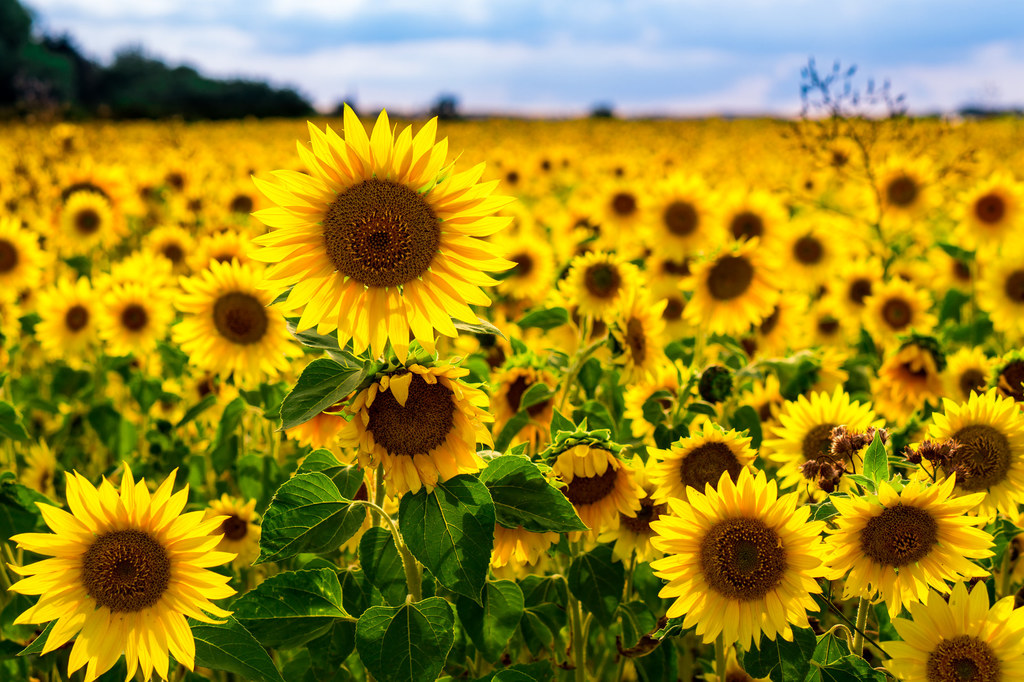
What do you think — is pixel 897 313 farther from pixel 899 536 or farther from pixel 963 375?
pixel 899 536

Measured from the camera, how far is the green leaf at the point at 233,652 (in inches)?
67.9

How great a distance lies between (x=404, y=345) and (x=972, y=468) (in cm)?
146

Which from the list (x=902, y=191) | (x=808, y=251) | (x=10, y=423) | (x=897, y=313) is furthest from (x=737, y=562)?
(x=902, y=191)

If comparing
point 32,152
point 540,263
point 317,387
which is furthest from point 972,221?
point 32,152

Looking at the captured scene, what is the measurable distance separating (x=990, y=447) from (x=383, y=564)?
1559mm

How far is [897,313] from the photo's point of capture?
15.1 ft

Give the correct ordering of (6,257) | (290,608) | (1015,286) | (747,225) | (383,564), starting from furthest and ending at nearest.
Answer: (747,225), (6,257), (1015,286), (383,564), (290,608)

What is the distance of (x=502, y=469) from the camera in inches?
73.6

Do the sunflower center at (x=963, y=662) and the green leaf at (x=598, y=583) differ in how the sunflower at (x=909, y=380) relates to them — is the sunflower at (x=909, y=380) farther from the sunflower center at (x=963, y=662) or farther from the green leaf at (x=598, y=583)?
the green leaf at (x=598, y=583)

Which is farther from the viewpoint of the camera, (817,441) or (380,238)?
(817,441)

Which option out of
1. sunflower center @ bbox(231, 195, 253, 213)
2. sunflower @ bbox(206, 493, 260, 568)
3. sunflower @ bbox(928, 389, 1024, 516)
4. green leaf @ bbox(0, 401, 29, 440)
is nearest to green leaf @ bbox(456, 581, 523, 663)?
sunflower @ bbox(928, 389, 1024, 516)

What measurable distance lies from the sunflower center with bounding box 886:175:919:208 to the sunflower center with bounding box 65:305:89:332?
17.7ft

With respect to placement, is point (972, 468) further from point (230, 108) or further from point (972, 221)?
point (230, 108)

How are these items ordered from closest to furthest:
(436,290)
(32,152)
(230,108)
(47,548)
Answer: (47,548) < (436,290) < (32,152) < (230,108)
